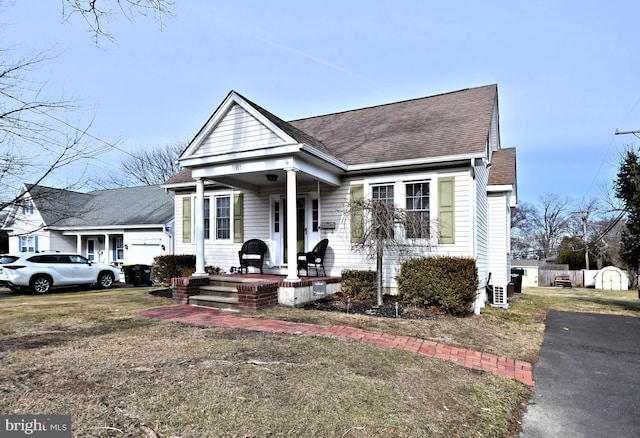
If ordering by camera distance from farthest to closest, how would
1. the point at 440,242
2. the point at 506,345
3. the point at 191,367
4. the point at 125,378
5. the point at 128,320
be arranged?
the point at 440,242 < the point at 128,320 < the point at 506,345 < the point at 191,367 < the point at 125,378

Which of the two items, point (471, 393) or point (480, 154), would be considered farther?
point (480, 154)

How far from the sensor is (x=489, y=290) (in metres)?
10.9

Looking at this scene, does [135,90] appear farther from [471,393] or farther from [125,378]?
[471,393]

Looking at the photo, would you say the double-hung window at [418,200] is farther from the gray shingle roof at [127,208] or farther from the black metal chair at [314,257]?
the gray shingle roof at [127,208]

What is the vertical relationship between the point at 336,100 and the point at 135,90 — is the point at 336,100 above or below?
above

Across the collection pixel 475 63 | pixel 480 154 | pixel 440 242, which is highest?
pixel 475 63

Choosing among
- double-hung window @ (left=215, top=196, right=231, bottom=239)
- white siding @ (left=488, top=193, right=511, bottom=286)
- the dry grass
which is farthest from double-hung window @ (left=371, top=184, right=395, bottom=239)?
double-hung window @ (left=215, top=196, right=231, bottom=239)

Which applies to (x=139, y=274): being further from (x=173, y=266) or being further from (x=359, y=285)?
(x=359, y=285)

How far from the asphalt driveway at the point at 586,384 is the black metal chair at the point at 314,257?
5151 millimetres

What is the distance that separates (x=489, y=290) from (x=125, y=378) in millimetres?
10156

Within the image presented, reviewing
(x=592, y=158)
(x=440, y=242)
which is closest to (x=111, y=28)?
(x=440, y=242)

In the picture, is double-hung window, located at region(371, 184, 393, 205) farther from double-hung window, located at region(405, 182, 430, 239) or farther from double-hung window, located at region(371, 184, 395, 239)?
double-hung window, located at region(371, 184, 395, 239)

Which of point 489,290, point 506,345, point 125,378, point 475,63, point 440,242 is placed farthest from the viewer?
point 475,63

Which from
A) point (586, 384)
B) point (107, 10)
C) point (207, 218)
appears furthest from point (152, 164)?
point (586, 384)
